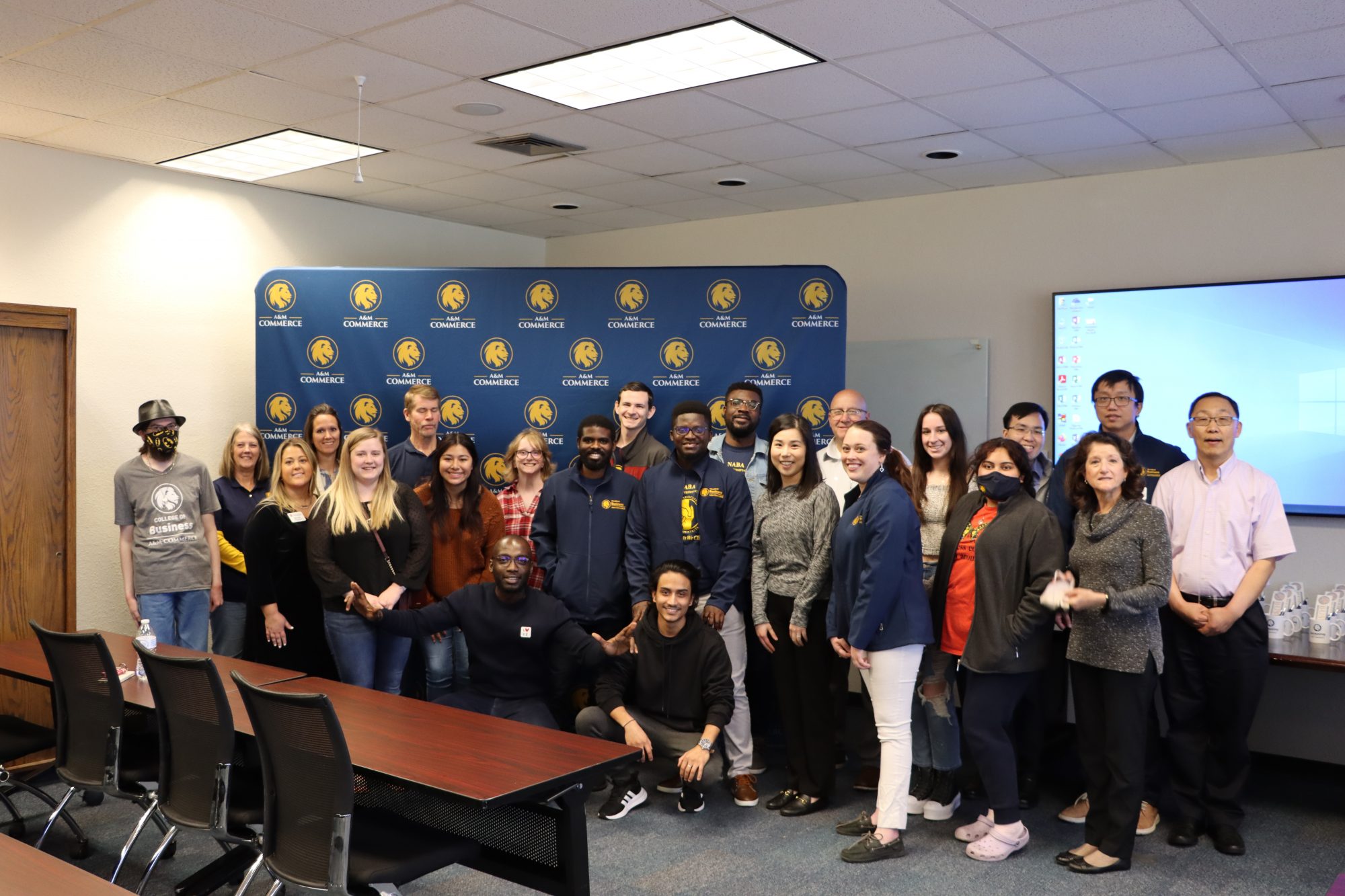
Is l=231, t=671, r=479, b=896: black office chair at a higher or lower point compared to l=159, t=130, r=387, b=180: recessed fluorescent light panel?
lower

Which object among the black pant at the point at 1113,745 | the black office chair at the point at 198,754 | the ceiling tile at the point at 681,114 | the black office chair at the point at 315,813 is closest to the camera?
the black office chair at the point at 315,813

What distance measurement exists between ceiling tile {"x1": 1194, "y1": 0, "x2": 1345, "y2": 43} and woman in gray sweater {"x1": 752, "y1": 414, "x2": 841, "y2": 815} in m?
2.12


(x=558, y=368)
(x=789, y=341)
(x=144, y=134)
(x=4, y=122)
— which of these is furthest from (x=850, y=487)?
(x=4, y=122)

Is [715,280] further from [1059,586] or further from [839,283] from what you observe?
[1059,586]

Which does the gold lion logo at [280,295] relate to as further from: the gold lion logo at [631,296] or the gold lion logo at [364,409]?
the gold lion logo at [631,296]

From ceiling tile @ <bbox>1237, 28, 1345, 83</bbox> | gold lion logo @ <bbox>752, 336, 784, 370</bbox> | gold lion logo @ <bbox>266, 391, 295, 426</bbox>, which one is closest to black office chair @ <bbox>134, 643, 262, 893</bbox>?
gold lion logo @ <bbox>266, 391, 295, 426</bbox>

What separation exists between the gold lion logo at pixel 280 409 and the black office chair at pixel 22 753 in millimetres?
2335

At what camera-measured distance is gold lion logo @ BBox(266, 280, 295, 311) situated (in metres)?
6.30

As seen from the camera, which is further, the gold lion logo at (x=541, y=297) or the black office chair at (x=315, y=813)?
the gold lion logo at (x=541, y=297)

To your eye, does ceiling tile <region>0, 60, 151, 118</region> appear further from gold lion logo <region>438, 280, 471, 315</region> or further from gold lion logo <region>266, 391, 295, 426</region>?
gold lion logo <region>438, 280, 471, 315</region>

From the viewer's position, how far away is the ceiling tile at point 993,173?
5727 millimetres

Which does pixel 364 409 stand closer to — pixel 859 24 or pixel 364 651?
pixel 364 651

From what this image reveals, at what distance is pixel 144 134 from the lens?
5.37 metres

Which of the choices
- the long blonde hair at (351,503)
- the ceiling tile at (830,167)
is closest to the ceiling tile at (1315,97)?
the ceiling tile at (830,167)
